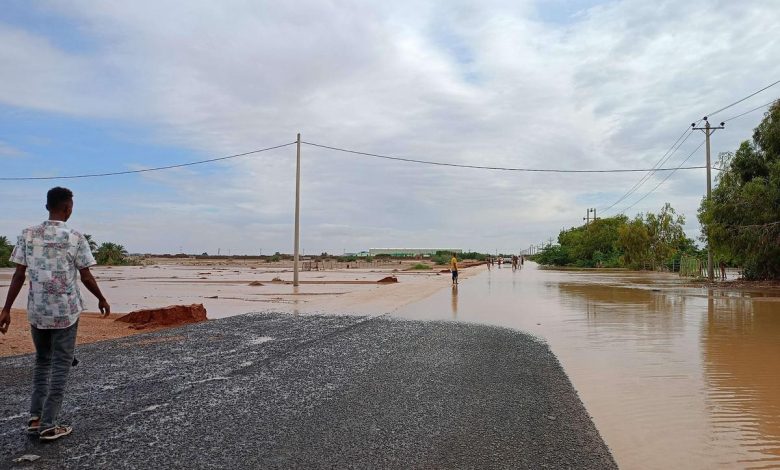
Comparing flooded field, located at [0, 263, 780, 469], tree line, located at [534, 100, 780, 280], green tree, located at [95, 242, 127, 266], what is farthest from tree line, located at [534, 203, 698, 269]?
green tree, located at [95, 242, 127, 266]

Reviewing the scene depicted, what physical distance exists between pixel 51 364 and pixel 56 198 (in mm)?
1502

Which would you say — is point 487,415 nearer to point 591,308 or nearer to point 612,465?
point 612,465

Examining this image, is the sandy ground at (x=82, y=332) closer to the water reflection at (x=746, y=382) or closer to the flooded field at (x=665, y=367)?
the flooded field at (x=665, y=367)

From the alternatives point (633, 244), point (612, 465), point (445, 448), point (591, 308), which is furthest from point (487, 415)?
point (633, 244)

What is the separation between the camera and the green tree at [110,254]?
314 ft

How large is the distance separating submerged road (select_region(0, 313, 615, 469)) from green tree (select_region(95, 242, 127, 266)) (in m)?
95.6

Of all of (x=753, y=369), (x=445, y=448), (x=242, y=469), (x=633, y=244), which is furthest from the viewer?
(x=633, y=244)

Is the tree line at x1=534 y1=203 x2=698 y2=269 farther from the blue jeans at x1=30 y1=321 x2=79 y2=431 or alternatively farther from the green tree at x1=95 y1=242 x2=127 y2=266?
the green tree at x1=95 y1=242 x2=127 y2=266

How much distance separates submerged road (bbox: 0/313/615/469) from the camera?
4535mm

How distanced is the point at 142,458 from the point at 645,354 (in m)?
8.01

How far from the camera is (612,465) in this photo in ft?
14.3

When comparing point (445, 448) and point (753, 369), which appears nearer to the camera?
point (445, 448)

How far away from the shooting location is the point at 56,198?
5301mm

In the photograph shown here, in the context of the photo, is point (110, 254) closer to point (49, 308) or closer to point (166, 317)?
point (166, 317)
